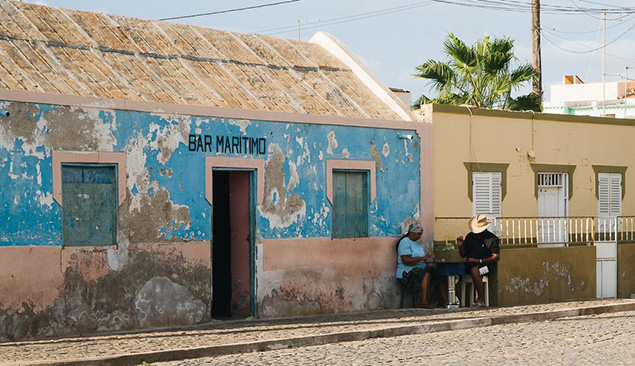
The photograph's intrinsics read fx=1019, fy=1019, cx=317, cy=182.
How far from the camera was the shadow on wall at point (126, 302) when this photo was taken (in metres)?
13.2

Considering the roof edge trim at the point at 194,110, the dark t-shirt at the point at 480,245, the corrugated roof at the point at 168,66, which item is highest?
the corrugated roof at the point at 168,66

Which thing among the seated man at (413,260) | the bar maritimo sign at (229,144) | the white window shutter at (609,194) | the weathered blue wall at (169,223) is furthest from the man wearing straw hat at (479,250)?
the white window shutter at (609,194)

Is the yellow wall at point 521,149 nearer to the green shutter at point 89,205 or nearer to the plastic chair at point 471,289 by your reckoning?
the plastic chair at point 471,289

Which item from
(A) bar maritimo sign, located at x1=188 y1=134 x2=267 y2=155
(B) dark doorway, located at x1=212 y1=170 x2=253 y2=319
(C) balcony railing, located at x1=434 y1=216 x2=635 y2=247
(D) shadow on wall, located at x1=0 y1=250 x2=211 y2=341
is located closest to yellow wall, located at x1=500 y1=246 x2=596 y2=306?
(C) balcony railing, located at x1=434 y1=216 x2=635 y2=247

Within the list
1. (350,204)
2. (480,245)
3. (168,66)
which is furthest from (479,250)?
(168,66)

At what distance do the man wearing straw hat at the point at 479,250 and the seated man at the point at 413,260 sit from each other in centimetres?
72

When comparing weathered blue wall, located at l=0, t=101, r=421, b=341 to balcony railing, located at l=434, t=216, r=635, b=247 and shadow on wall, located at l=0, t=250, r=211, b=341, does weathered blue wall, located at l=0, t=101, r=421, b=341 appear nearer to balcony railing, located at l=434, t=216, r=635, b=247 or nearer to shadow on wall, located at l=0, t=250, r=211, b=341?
shadow on wall, located at l=0, t=250, r=211, b=341

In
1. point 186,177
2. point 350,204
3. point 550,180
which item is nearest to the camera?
point 186,177

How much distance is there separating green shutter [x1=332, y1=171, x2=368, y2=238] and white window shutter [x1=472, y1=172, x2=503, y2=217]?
291 centimetres

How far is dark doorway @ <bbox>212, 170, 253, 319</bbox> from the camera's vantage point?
52.7 feet

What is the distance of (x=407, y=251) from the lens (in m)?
17.7

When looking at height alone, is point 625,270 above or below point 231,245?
below

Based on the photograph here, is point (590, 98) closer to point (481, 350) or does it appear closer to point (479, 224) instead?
point (479, 224)

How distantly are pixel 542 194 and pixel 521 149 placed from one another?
4.41 feet
